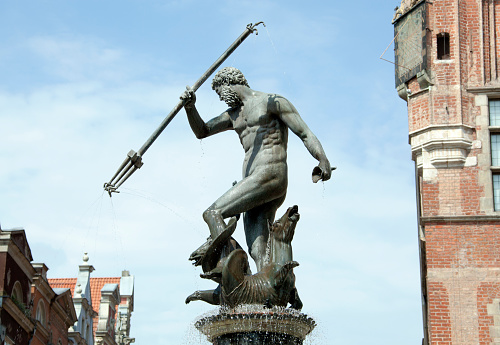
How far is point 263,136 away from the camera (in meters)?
10.8

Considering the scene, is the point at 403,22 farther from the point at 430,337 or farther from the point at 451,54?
the point at 430,337

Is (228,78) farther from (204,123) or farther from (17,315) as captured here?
(17,315)

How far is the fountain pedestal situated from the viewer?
32.4ft

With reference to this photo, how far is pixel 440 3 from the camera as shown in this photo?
1064 inches

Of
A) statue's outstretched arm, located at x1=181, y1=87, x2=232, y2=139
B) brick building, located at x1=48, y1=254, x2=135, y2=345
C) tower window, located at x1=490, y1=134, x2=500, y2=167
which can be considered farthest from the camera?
brick building, located at x1=48, y1=254, x2=135, y2=345

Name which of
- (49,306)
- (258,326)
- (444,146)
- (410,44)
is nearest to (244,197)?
(258,326)

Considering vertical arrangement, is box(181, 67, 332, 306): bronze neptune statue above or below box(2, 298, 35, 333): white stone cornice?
below

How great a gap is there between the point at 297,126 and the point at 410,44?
1750 centimetres

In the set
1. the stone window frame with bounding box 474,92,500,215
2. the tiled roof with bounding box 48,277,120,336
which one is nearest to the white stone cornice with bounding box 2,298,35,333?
the tiled roof with bounding box 48,277,120,336

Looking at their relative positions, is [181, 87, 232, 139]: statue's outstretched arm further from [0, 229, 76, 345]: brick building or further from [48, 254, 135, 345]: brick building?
[48, 254, 135, 345]: brick building

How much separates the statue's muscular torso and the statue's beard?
0.32 ft

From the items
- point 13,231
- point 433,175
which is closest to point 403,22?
point 433,175

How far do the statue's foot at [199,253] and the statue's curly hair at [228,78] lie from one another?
1.78 m

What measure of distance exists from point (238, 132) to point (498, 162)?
16.2m
